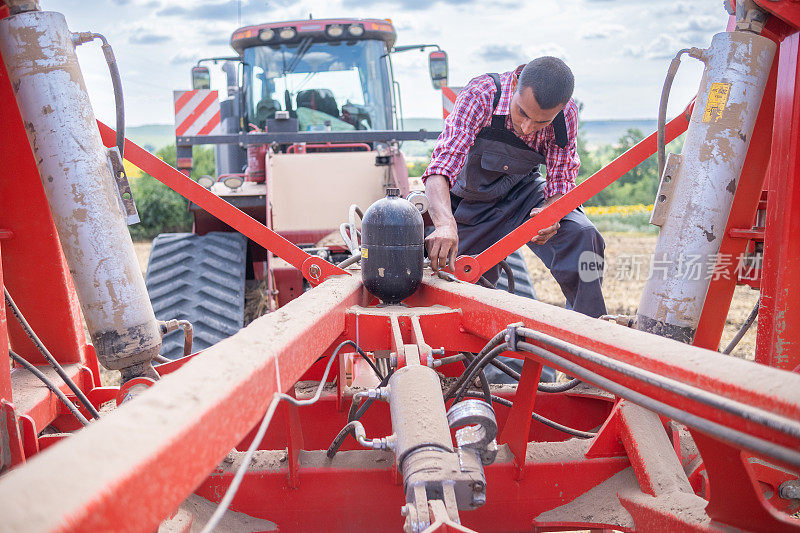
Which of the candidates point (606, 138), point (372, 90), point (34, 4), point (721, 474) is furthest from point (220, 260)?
point (606, 138)

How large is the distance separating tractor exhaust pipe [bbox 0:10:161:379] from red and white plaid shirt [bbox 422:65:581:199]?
1.70m

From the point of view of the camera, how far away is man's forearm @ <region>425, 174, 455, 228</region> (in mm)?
3014

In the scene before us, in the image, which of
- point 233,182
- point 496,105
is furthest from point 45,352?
point 233,182

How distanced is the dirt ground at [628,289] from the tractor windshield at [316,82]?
313 centimetres

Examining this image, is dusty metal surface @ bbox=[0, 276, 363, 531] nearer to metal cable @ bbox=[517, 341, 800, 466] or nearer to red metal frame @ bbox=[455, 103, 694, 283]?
metal cable @ bbox=[517, 341, 800, 466]

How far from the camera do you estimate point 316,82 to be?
18.0 feet

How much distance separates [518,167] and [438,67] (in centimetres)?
213

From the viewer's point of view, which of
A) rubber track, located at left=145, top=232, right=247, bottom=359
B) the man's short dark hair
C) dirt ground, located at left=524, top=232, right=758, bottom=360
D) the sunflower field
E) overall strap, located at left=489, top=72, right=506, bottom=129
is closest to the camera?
the man's short dark hair

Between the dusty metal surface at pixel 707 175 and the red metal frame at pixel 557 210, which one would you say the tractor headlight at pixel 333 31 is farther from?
the dusty metal surface at pixel 707 175

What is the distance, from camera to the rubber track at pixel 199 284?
4.24 meters

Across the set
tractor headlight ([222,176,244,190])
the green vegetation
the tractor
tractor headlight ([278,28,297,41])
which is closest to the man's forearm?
the tractor

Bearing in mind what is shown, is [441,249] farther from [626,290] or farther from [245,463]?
[626,290]

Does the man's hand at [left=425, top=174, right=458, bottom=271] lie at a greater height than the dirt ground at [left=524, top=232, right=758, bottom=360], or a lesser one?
greater

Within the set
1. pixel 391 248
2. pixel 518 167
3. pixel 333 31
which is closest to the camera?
pixel 391 248
